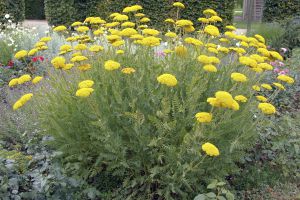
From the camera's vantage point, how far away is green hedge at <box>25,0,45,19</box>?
19922 mm

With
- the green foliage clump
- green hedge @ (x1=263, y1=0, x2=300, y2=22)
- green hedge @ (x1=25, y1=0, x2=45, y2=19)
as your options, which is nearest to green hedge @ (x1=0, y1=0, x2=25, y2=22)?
the green foliage clump

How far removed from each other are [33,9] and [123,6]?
34.4 feet

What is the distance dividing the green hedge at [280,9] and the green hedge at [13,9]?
7.94 m

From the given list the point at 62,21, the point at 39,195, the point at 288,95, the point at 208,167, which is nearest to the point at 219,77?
the point at 208,167

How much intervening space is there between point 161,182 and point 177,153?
291 millimetres

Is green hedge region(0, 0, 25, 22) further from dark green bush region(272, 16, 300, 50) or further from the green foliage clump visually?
dark green bush region(272, 16, 300, 50)

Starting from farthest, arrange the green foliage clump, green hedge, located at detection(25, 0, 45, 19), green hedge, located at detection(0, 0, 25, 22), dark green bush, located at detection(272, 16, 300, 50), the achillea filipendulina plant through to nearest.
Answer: green hedge, located at detection(25, 0, 45, 19) → green hedge, located at detection(0, 0, 25, 22) → the green foliage clump → dark green bush, located at detection(272, 16, 300, 50) → the achillea filipendulina plant

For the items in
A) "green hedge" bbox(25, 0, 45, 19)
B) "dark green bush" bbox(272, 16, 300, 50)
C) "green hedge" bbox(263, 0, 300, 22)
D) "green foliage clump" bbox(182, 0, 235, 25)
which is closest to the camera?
"dark green bush" bbox(272, 16, 300, 50)

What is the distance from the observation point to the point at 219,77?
3244 mm

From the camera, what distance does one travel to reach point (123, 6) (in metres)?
11.1

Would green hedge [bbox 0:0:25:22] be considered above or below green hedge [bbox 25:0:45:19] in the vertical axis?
above

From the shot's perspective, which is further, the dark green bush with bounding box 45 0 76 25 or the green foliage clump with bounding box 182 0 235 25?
the dark green bush with bounding box 45 0 76 25

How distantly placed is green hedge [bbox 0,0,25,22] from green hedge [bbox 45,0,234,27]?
0.87 m

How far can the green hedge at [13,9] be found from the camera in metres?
11.4
